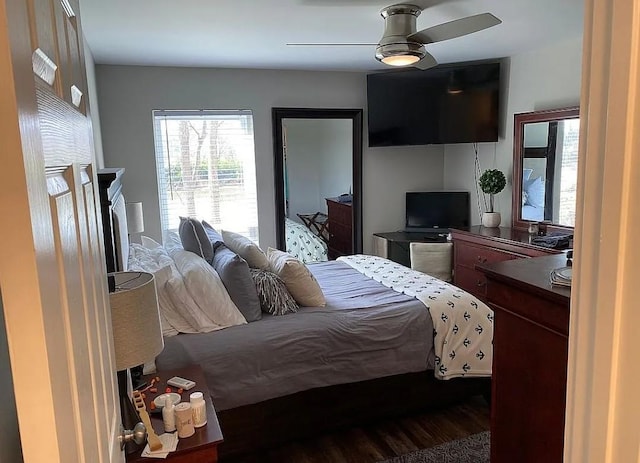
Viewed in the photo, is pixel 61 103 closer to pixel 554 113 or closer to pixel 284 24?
pixel 284 24

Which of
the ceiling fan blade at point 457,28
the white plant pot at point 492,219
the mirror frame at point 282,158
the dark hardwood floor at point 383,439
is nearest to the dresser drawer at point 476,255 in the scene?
the white plant pot at point 492,219

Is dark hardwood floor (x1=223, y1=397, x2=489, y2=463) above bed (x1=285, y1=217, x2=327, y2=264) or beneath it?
beneath

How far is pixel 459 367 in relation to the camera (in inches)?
110

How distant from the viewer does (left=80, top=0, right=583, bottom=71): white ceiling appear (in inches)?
107

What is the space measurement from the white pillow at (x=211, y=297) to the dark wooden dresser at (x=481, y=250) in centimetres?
225

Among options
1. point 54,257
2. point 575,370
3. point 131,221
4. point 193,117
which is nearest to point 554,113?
point 193,117

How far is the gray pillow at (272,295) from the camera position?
8.84ft

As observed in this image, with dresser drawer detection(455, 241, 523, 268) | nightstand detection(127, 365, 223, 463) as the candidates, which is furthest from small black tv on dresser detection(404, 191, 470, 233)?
nightstand detection(127, 365, 223, 463)

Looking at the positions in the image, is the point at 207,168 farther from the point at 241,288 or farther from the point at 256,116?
the point at 241,288

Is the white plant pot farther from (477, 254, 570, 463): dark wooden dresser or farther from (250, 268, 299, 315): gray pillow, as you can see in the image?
(477, 254, 570, 463): dark wooden dresser

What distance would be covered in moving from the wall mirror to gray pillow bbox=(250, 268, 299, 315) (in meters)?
2.58

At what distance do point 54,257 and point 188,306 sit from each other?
201 cm

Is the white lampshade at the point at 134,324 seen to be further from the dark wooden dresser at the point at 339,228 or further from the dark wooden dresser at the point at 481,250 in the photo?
the dark wooden dresser at the point at 339,228

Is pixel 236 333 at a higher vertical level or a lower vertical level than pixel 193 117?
lower
